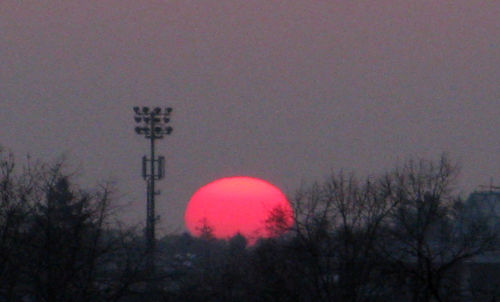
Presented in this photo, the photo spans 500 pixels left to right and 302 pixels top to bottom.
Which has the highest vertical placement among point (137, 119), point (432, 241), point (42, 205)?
point (137, 119)

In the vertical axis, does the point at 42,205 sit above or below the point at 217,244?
below

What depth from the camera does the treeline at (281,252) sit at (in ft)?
83.1

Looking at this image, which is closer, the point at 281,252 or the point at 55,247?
the point at 55,247

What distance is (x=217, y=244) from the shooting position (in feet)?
340

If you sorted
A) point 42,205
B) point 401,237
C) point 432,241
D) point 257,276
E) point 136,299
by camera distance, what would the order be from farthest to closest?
point 432,241 → point 257,276 → point 401,237 → point 136,299 → point 42,205

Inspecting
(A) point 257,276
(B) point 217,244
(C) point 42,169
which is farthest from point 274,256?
(B) point 217,244

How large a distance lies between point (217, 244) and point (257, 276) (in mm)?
61932

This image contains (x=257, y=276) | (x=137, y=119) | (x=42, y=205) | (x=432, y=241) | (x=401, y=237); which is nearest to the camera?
(x=42, y=205)

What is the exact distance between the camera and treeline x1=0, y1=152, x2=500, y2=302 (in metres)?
25.3

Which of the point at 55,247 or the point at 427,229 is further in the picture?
the point at 427,229

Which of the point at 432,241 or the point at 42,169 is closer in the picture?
the point at 42,169

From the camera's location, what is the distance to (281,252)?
40.3m

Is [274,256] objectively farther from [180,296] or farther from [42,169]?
[42,169]

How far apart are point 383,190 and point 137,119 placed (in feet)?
57.6
